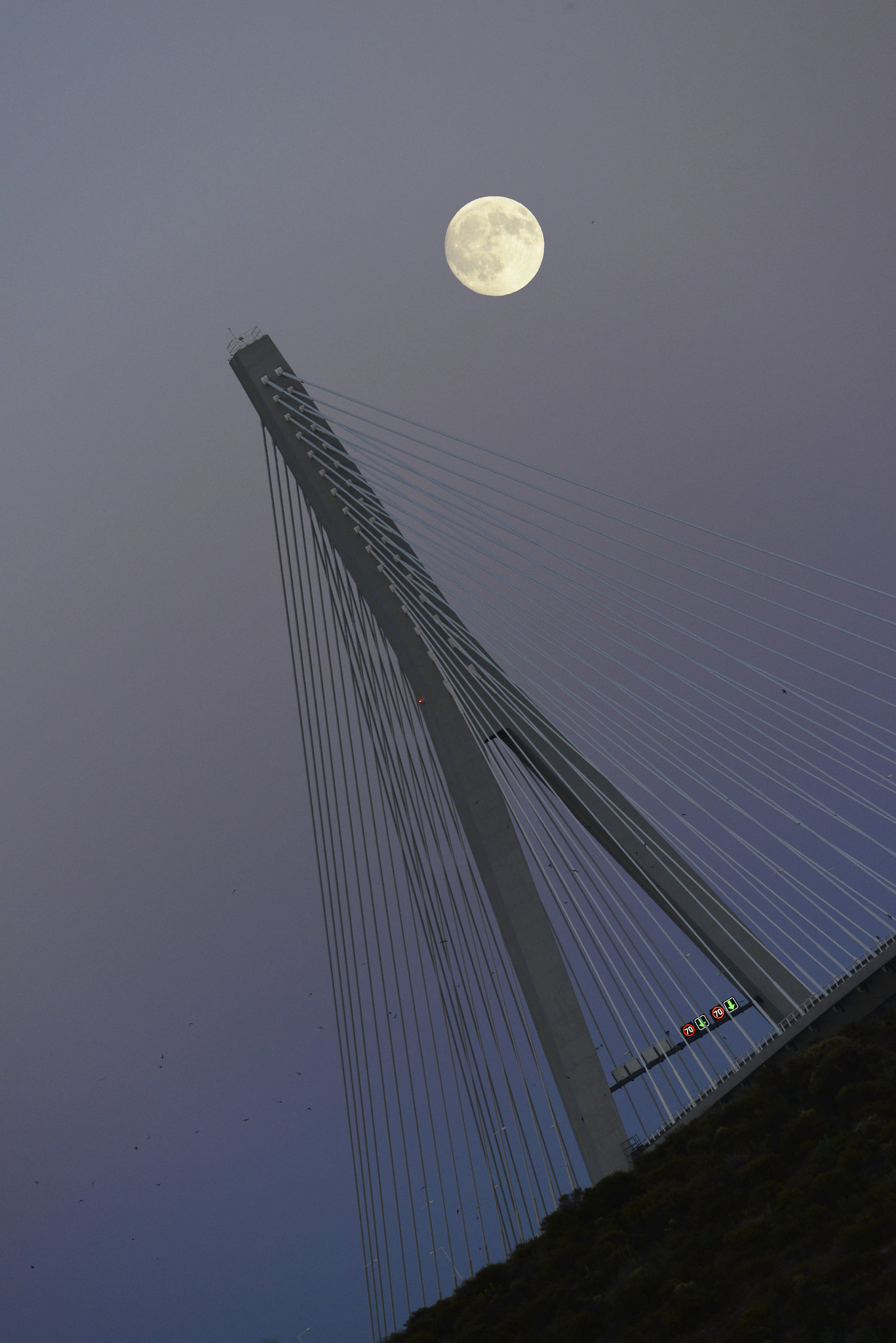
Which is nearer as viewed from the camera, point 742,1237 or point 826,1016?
point 742,1237

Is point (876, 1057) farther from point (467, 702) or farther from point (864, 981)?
point (467, 702)

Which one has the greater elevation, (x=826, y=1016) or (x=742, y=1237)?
(x=826, y=1016)

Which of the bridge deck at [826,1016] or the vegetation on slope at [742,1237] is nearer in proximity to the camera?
the vegetation on slope at [742,1237]

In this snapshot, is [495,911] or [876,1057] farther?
[495,911]

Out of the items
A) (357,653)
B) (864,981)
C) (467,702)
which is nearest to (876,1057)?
(864,981)

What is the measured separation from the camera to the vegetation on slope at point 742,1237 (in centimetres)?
1129

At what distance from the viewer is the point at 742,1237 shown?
1335 centimetres

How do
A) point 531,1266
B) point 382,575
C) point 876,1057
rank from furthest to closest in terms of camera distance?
point 382,575
point 531,1266
point 876,1057

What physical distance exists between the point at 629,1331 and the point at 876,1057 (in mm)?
5684

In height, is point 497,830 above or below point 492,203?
below

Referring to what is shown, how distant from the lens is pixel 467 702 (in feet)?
73.0

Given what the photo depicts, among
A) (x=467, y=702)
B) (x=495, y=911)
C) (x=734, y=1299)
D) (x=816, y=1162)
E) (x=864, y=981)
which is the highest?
(x=467, y=702)

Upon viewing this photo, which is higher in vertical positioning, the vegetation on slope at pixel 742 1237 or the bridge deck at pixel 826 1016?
the bridge deck at pixel 826 1016

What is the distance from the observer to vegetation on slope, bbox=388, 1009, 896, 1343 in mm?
11289
